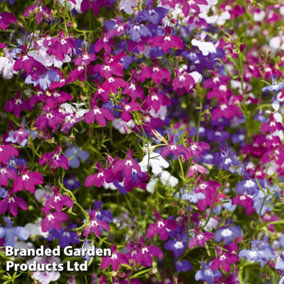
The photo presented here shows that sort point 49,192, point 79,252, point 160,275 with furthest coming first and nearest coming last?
point 160,275 < point 49,192 < point 79,252

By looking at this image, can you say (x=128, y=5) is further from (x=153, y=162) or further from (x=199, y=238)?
(x=199, y=238)

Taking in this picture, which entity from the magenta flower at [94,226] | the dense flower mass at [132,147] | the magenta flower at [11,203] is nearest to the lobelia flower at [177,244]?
the dense flower mass at [132,147]

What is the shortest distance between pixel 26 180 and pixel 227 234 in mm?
578

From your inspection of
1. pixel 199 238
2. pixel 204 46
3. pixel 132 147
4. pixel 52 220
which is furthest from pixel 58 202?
pixel 204 46

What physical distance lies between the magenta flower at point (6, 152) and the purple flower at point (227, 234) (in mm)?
603

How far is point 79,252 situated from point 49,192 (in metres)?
0.21

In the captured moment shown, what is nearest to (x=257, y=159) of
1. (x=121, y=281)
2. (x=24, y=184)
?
(x=121, y=281)

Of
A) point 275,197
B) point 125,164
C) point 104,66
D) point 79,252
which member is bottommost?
point 79,252

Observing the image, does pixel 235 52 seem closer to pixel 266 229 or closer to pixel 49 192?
pixel 266 229

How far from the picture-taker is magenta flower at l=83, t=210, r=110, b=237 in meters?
1.45

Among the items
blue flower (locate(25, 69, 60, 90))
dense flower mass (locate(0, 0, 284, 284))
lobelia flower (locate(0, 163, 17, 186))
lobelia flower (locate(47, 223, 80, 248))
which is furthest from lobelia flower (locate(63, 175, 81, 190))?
blue flower (locate(25, 69, 60, 90))

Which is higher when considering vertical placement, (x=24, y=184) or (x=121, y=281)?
(x=24, y=184)

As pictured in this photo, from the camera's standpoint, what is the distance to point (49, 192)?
162 cm

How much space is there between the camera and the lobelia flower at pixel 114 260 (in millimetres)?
1466
